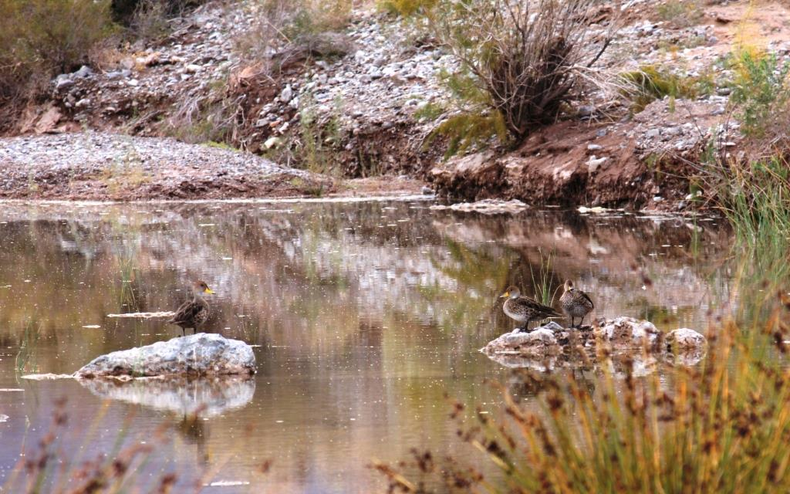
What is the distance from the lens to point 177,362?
25.6 feet

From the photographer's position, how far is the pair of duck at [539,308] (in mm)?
8734

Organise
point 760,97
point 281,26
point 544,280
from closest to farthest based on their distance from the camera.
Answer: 1. point 544,280
2. point 760,97
3. point 281,26

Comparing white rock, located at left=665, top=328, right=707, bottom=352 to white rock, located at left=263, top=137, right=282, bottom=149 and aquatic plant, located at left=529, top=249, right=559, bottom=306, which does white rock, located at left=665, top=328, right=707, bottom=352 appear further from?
white rock, located at left=263, top=137, right=282, bottom=149

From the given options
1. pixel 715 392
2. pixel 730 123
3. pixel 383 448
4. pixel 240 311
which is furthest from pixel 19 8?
pixel 715 392

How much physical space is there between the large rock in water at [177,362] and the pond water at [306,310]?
0.23 meters

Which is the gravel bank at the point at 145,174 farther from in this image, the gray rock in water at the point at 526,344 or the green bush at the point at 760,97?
the gray rock in water at the point at 526,344

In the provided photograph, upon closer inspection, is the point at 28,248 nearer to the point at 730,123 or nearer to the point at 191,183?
the point at 191,183

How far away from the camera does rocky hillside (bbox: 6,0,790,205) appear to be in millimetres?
19422

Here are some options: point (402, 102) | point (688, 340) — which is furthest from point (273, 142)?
point (688, 340)

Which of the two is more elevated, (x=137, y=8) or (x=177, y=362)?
(x=177, y=362)

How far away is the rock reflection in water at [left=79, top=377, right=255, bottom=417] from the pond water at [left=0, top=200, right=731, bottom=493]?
25 mm

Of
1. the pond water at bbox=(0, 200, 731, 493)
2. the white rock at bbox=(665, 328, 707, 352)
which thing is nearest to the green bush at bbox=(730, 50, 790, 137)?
the pond water at bbox=(0, 200, 731, 493)

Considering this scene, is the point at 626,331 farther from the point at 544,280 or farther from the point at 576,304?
the point at 544,280

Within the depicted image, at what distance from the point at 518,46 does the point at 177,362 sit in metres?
13.3
